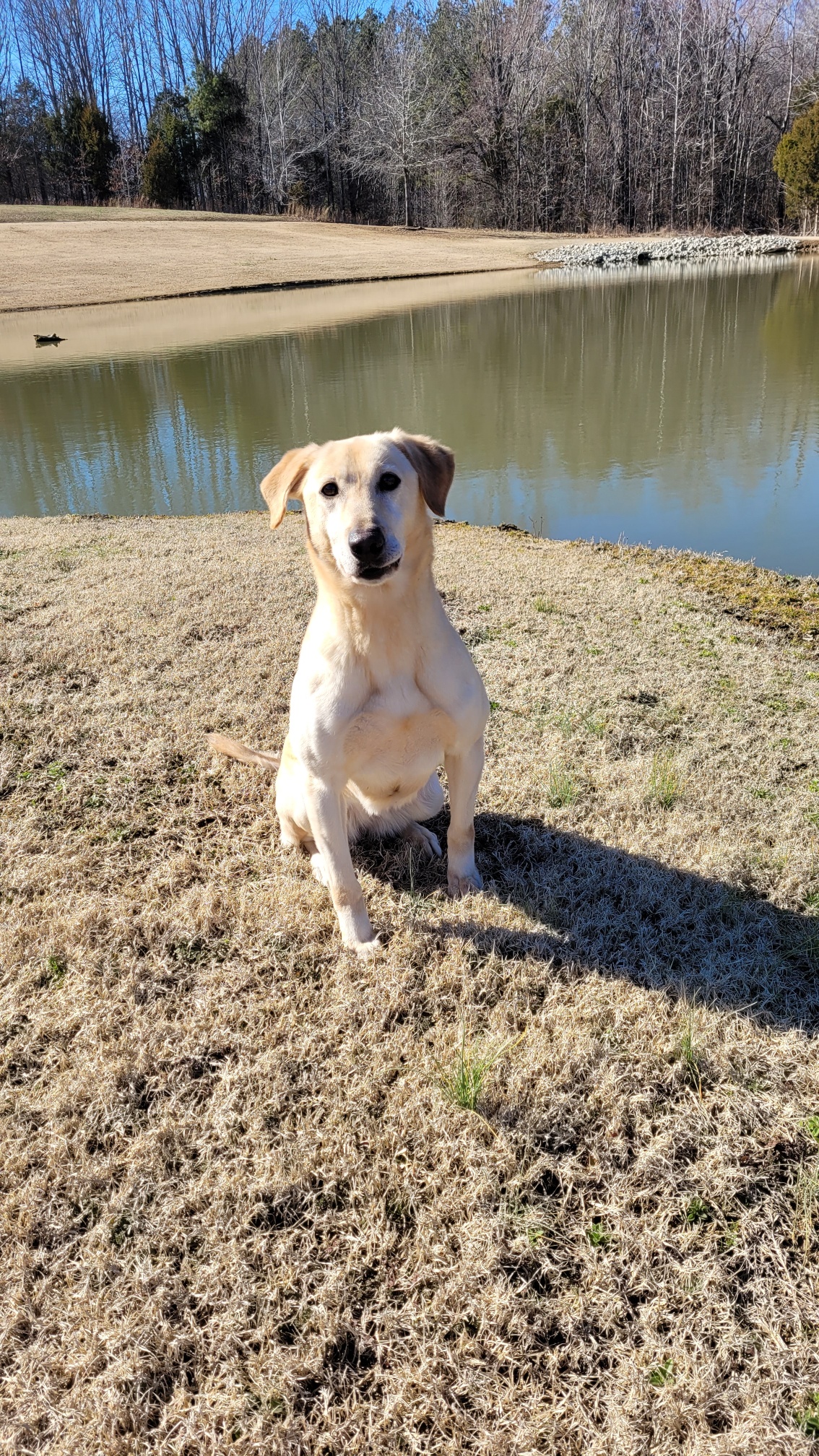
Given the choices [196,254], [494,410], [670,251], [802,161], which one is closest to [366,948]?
[494,410]

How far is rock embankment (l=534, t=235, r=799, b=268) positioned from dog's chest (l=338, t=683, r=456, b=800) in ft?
129

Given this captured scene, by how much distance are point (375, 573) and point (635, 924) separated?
1471 mm

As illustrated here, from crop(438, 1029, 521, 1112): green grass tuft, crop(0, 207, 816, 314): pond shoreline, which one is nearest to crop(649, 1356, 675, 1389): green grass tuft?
crop(438, 1029, 521, 1112): green grass tuft

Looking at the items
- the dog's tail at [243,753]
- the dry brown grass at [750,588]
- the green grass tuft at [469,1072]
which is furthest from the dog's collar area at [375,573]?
the dry brown grass at [750,588]

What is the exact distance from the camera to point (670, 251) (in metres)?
39.1

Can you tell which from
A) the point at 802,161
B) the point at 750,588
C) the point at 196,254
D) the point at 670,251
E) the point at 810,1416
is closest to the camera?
the point at 810,1416

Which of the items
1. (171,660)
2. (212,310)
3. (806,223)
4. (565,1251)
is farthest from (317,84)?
(565,1251)

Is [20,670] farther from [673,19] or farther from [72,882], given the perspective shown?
[673,19]

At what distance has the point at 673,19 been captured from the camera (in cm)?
4853

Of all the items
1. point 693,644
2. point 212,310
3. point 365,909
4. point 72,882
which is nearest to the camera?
point 365,909

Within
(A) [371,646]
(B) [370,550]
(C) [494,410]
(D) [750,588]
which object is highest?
(B) [370,550]

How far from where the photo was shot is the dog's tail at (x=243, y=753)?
11.8ft

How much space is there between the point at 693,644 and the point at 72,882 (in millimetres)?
3707

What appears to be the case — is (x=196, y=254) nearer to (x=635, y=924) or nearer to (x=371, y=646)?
(x=371, y=646)
